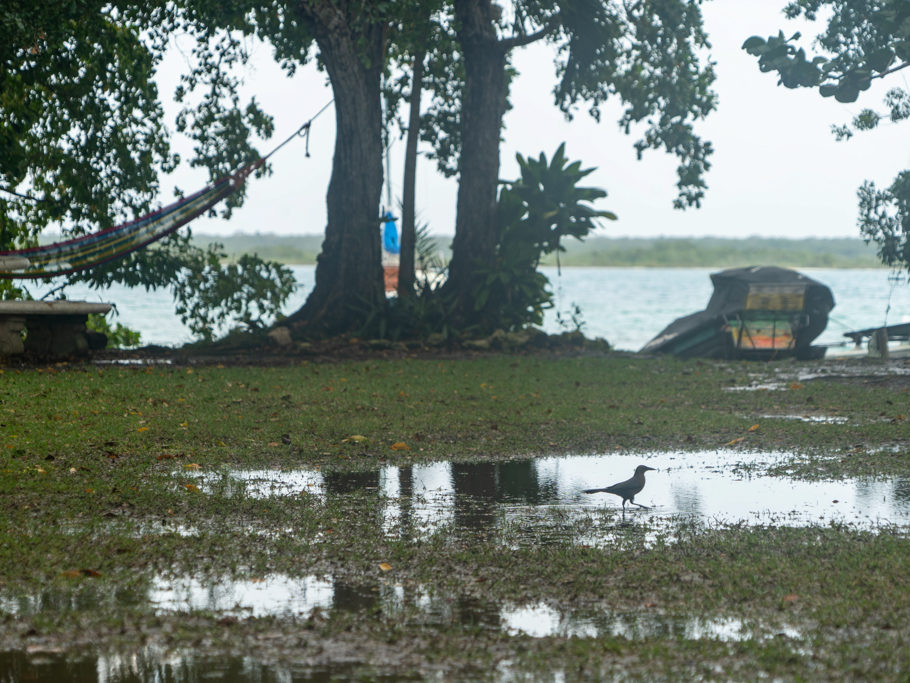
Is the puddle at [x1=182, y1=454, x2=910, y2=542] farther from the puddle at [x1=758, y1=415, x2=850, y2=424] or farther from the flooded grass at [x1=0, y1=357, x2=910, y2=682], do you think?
the puddle at [x1=758, y1=415, x2=850, y2=424]

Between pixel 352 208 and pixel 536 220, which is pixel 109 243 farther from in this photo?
pixel 536 220

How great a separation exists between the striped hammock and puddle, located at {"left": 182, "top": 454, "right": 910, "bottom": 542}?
790 cm

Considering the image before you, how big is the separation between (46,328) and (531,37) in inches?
352

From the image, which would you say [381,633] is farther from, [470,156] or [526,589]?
[470,156]

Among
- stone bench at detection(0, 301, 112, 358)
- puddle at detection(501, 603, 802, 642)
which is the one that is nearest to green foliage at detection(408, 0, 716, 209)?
stone bench at detection(0, 301, 112, 358)

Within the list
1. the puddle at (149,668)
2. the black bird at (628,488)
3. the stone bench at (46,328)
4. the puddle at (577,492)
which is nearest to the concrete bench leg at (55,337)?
the stone bench at (46,328)

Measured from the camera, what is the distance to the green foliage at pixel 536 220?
1766 centimetres

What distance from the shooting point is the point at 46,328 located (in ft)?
44.4

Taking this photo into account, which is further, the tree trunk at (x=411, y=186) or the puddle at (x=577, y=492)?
the tree trunk at (x=411, y=186)

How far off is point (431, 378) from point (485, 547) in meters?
7.48

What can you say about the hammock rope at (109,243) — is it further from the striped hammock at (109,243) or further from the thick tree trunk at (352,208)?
the thick tree trunk at (352,208)

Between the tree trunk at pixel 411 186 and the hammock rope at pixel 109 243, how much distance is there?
Answer: 3.55m

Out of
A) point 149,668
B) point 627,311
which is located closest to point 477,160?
point 149,668

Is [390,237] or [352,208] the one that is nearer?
[352,208]
